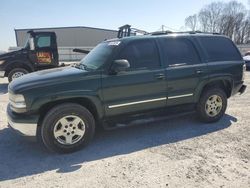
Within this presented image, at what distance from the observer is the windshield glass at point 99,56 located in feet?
15.7

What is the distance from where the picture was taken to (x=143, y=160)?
4098 millimetres

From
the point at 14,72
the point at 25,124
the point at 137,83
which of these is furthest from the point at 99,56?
the point at 14,72

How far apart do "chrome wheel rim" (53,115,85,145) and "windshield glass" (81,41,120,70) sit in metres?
0.99

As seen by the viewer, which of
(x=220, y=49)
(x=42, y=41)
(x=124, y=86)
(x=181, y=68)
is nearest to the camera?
(x=124, y=86)

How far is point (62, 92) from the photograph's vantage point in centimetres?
421

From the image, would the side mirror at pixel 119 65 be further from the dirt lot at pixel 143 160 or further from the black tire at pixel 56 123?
the dirt lot at pixel 143 160

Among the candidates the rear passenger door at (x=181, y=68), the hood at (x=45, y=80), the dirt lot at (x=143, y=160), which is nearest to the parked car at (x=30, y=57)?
the dirt lot at (x=143, y=160)

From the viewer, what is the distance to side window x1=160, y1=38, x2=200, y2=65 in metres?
5.16

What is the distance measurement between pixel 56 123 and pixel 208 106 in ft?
10.5

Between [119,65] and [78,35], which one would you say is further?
[78,35]

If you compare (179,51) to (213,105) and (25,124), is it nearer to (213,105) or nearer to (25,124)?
(213,105)

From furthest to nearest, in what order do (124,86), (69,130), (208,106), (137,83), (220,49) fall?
1. (220,49)
2. (208,106)
3. (137,83)
4. (124,86)
5. (69,130)

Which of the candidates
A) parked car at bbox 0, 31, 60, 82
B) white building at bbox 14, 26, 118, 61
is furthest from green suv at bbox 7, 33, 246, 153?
white building at bbox 14, 26, 118, 61

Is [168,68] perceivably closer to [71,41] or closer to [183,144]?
[183,144]
